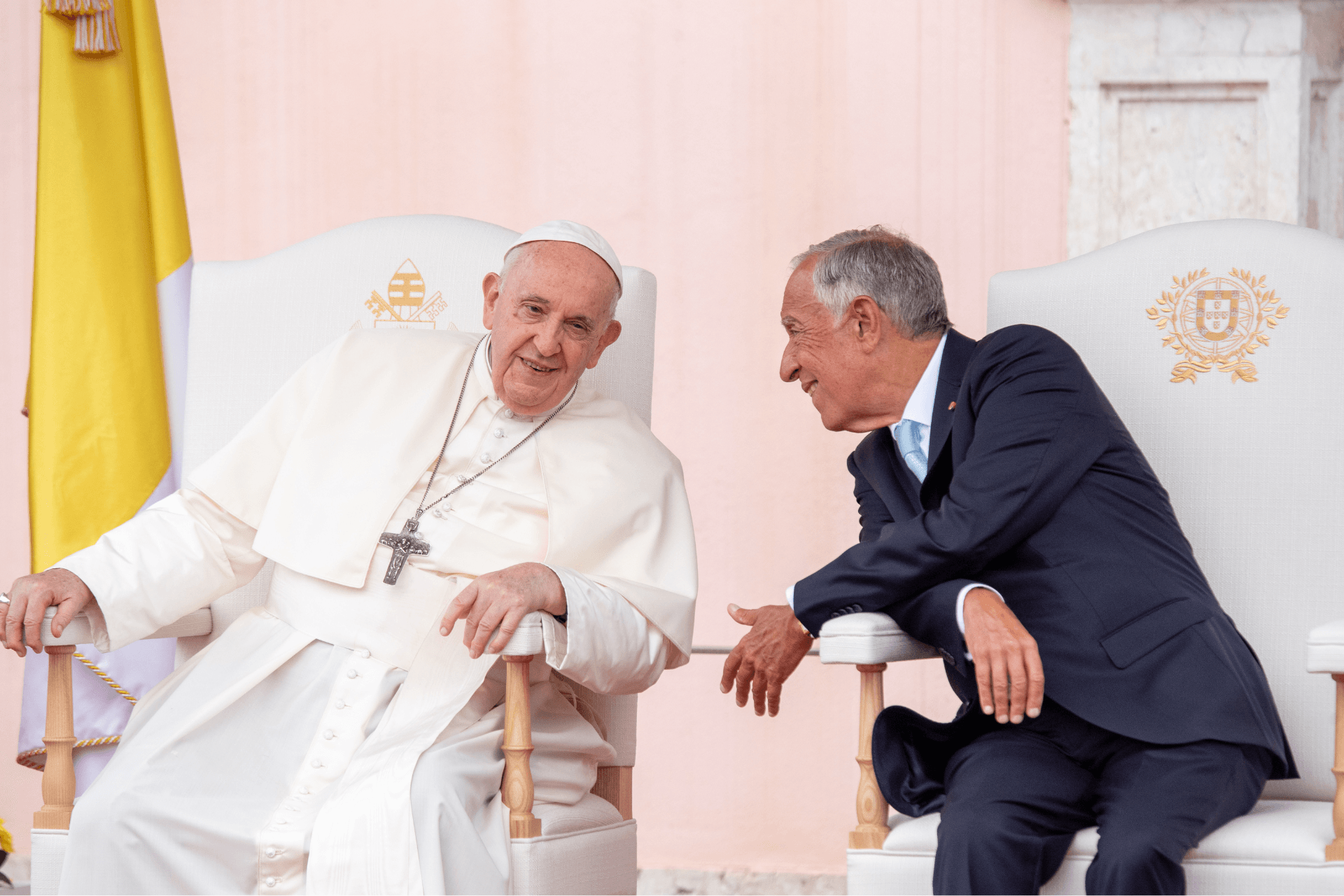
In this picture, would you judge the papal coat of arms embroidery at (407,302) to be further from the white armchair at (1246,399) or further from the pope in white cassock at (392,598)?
the white armchair at (1246,399)

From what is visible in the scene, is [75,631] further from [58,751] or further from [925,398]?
[925,398]

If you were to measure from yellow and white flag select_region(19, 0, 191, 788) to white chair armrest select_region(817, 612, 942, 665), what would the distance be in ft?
5.77

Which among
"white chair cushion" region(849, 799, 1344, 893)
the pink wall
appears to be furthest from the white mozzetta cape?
the pink wall

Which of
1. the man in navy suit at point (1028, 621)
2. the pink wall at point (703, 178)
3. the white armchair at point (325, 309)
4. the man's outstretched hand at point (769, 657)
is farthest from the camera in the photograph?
the pink wall at point (703, 178)

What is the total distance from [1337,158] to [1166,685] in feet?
8.12

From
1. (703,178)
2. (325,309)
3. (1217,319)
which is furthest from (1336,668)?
(703,178)

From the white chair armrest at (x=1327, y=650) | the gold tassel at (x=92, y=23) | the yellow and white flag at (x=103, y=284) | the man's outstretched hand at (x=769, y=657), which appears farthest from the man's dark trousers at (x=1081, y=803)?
the gold tassel at (x=92, y=23)

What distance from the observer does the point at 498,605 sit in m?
2.03

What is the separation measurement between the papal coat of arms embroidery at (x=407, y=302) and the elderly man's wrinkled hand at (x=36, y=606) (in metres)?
0.89

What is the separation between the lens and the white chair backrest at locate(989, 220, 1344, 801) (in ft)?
8.11

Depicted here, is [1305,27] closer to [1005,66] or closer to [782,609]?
[1005,66]

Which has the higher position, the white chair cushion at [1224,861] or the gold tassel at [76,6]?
the gold tassel at [76,6]

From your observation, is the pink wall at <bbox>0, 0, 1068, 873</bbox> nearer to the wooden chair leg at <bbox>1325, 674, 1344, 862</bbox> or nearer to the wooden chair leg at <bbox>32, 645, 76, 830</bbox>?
the wooden chair leg at <bbox>1325, 674, 1344, 862</bbox>

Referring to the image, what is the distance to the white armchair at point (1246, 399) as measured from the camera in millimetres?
2465
